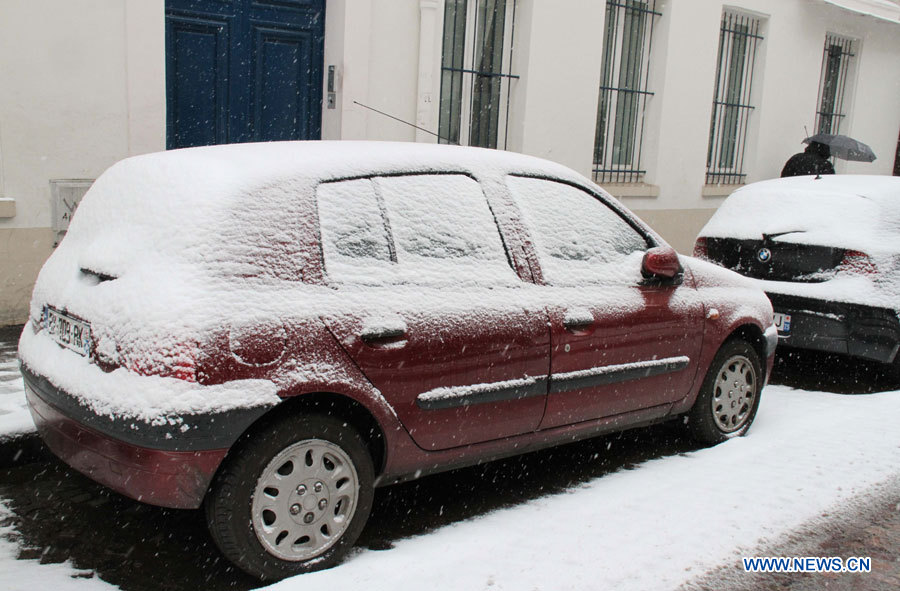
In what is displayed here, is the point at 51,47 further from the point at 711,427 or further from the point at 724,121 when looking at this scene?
the point at 724,121

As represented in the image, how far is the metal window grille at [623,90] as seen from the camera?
11.1 metres

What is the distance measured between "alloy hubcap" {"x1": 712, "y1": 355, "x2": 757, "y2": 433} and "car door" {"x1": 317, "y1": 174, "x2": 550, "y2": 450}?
1.53 meters

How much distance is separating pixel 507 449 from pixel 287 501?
1.17 m

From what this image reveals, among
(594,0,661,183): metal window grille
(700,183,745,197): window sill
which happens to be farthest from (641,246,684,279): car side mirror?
(700,183,745,197): window sill

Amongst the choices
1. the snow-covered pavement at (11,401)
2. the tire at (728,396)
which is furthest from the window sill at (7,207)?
the tire at (728,396)

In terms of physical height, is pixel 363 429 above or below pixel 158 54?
below

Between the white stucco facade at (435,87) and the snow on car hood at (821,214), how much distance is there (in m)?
3.49

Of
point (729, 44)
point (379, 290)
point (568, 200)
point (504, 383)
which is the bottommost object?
point (504, 383)

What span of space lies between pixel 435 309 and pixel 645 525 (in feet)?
4.30

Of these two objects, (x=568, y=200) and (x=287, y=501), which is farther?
(x=568, y=200)

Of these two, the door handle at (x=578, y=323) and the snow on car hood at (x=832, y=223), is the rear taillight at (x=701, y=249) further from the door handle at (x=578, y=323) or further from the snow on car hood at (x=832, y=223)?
the door handle at (x=578, y=323)

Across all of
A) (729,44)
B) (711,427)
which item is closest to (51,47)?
(711,427)

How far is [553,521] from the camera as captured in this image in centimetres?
379

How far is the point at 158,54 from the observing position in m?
7.08
